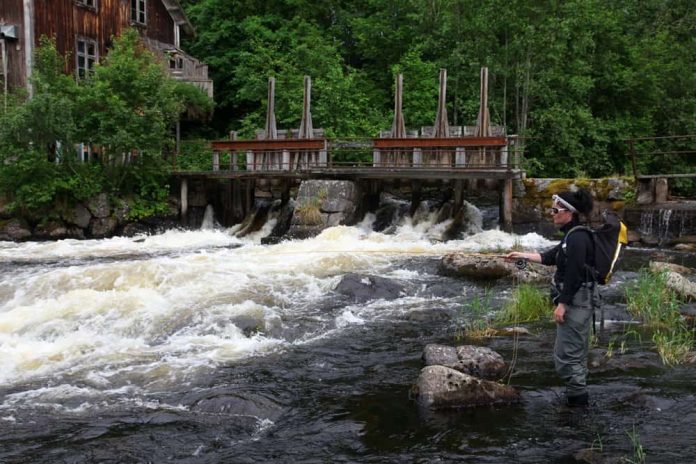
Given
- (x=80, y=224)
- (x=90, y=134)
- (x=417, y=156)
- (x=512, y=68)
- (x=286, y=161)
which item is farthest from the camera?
(x=512, y=68)

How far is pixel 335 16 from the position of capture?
32.5 meters

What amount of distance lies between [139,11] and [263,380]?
25.1 metres

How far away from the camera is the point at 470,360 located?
6918 mm

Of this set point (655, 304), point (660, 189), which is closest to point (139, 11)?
point (660, 189)

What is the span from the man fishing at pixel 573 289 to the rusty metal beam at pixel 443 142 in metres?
13.3

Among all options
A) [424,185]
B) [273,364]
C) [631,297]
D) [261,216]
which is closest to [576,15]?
[424,185]

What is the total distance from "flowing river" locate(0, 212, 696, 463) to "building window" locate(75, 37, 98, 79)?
1492cm

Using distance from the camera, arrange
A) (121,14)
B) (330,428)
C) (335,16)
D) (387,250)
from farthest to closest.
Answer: (335,16)
(121,14)
(387,250)
(330,428)

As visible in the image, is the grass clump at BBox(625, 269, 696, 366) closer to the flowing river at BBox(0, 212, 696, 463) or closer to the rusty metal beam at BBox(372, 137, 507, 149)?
the flowing river at BBox(0, 212, 696, 463)

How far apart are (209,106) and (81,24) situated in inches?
226

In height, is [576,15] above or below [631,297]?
above

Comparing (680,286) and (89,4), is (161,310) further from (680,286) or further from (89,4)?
(89,4)

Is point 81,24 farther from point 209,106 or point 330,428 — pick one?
point 330,428

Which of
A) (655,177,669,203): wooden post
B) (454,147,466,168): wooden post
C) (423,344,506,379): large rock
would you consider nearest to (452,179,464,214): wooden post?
(454,147,466,168): wooden post
